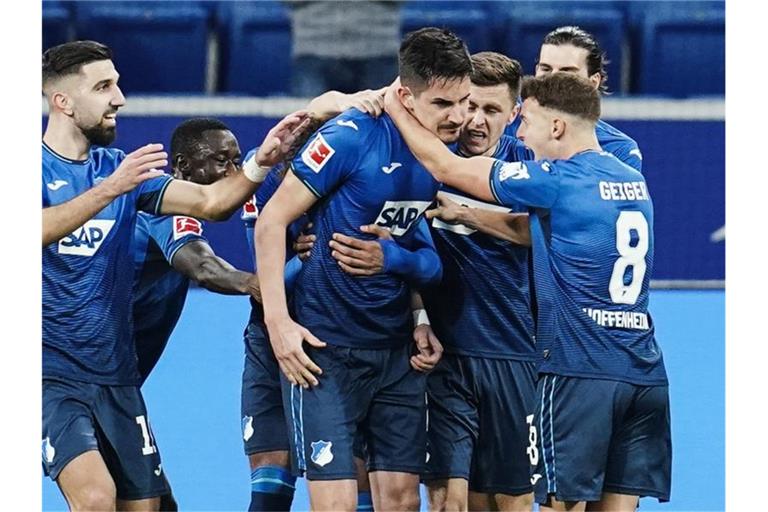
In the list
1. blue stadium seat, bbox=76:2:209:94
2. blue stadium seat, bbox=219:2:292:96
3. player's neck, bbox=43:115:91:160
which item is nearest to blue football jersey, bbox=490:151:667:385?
player's neck, bbox=43:115:91:160

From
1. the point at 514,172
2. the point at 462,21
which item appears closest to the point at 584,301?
the point at 514,172

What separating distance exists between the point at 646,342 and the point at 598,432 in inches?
14.4

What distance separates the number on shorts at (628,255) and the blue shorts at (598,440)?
0.30 metres

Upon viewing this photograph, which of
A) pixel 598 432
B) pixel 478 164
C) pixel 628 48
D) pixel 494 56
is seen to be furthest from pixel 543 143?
pixel 628 48

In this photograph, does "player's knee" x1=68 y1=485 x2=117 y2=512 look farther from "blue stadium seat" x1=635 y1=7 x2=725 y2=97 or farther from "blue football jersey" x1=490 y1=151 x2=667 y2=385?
"blue stadium seat" x1=635 y1=7 x2=725 y2=97

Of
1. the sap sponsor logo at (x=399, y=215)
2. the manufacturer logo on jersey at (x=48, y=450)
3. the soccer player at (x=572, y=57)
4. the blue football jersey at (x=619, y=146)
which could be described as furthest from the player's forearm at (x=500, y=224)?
the manufacturer logo on jersey at (x=48, y=450)

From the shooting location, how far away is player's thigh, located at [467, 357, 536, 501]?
5488 mm

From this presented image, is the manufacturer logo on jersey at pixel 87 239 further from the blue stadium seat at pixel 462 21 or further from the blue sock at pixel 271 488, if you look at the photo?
the blue stadium seat at pixel 462 21

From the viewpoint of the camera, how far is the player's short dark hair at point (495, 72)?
5.42 m

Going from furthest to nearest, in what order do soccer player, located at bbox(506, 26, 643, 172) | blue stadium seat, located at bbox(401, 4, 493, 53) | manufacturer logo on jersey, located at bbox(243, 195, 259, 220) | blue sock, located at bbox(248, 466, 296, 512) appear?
blue stadium seat, located at bbox(401, 4, 493, 53)
soccer player, located at bbox(506, 26, 643, 172)
manufacturer logo on jersey, located at bbox(243, 195, 259, 220)
blue sock, located at bbox(248, 466, 296, 512)

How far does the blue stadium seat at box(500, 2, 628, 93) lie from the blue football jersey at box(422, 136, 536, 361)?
281 inches

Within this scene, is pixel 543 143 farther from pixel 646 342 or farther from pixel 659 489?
pixel 659 489

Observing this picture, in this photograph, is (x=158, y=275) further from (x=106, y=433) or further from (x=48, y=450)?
(x=48, y=450)

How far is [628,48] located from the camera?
12719 mm
